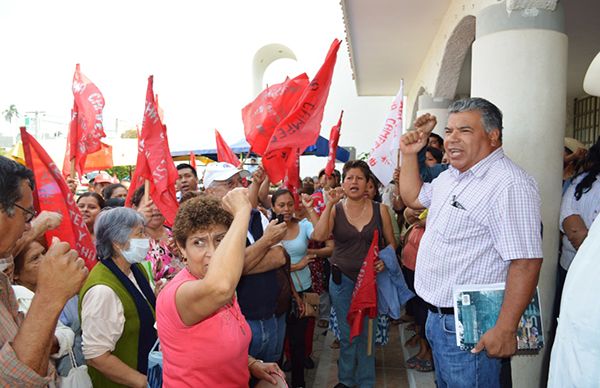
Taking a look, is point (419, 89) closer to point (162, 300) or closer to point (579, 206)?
point (579, 206)

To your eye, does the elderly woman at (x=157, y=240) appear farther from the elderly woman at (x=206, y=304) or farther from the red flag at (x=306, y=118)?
the elderly woman at (x=206, y=304)

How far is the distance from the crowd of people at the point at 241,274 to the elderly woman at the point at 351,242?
1 centimetres

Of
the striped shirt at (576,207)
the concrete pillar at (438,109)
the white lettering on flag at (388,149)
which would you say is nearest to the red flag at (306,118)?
the white lettering on flag at (388,149)

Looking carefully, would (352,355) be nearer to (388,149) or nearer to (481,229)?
(388,149)

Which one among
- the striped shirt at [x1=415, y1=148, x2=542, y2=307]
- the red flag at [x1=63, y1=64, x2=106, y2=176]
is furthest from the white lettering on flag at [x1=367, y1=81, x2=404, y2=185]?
the red flag at [x1=63, y1=64, x2=106, y2=176]

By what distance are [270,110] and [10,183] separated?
3.59 m

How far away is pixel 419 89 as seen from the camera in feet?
30.6

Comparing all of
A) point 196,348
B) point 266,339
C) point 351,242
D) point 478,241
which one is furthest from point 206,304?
point 351,242

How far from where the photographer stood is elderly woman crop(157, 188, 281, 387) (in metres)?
1.62

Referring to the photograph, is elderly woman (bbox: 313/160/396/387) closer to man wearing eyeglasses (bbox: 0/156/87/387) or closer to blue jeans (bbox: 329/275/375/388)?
blue jeans (bbox: 329/275/375/388)

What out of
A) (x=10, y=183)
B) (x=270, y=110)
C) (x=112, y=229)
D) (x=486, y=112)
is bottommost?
(x=112, y=229)

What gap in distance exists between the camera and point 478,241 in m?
2.34

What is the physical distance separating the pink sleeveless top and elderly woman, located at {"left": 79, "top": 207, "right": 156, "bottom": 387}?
647mm

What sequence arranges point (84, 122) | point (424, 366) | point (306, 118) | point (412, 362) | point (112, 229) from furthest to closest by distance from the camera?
1. point (84, 122)
2. point (412, 362)
3. point (424, 366)
4. point (306, 118)
5. point (112, 229)
